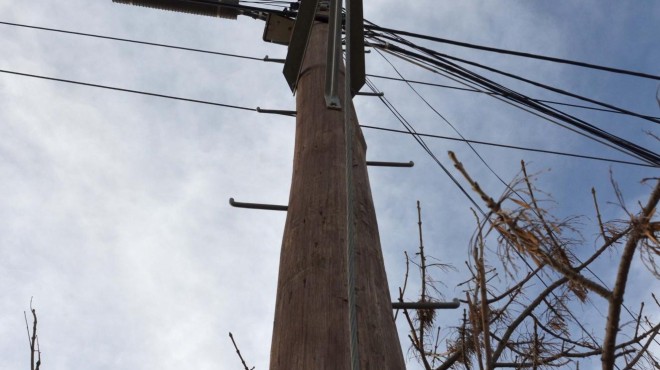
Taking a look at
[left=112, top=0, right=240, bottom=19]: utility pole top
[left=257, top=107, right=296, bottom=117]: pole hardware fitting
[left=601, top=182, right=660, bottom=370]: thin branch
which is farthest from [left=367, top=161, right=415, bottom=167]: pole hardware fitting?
[left=601, top=182, right=660, bottom=370]: thin branch

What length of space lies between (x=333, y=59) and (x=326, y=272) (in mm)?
1321

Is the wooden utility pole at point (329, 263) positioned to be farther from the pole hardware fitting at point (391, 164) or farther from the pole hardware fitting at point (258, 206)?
the pole hardware fitting at point (391, 164)

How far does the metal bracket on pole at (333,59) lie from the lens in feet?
9.59

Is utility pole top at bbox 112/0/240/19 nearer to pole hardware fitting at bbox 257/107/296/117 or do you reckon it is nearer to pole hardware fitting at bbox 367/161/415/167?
pole hardware fitting at bbox 257/107/296/117

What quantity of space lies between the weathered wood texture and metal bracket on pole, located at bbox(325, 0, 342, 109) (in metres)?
0.12

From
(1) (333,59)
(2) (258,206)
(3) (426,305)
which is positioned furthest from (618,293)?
(2) (258,206)

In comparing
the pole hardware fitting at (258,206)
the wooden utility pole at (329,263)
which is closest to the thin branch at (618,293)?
the wooden utility pole at (329,263)

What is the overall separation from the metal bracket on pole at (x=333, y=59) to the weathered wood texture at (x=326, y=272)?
0.40 ft

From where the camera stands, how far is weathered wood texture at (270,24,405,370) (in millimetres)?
1764

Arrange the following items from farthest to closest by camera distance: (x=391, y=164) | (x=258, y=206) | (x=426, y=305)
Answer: (x=391, y=164)
(x=258, y=206)
(x=426, y=305)

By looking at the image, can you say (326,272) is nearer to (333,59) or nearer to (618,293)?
(618,293)

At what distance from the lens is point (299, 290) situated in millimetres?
1975

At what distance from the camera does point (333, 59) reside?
3.02 m

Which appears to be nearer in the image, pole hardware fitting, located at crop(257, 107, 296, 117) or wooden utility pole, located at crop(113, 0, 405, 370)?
wooden utility pole, located at crop(113, 0, 405, 370)
